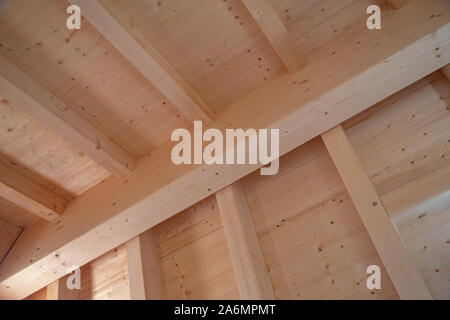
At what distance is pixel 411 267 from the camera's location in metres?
1.54

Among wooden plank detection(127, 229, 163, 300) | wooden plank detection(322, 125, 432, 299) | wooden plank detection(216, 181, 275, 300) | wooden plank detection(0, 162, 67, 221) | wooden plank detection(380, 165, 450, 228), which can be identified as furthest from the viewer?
wooden plank detection(0, 162, 67, 221)

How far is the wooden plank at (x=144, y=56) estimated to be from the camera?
1.75 m

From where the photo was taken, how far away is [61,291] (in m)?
2.47

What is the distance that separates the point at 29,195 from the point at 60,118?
0.59 m

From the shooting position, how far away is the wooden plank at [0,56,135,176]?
1913 millimetres

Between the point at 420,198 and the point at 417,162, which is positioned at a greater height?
the point at 417,162

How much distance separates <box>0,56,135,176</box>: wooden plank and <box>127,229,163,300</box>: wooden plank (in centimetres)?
41

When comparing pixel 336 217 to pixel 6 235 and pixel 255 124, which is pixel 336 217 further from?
pixel 6 235

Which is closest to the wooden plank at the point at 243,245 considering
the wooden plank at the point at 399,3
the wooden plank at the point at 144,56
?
the wooden plank at the point at 144,56

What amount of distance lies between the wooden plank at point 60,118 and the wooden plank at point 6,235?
84 centimetres

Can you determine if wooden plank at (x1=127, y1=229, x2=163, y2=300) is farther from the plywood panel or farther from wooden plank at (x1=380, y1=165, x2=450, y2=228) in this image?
wooden plank at (x1=380, y1=165, x2=450, y2=228)

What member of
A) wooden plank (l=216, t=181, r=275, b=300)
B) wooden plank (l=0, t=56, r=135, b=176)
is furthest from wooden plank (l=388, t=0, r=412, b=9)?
wooden plank (l=0, t=56, r=135, b=176)

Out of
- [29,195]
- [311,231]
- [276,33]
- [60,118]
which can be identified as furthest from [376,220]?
[29,195]

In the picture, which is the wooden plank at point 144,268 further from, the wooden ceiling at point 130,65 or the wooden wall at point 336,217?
the wooden ceiling at point 130,65
